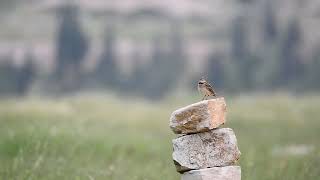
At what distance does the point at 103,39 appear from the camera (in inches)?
3469

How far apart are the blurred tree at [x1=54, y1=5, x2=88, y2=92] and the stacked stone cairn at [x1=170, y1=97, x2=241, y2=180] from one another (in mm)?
71052

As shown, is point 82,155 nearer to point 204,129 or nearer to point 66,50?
point 204,129

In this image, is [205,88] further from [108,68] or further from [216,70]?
[216,70]

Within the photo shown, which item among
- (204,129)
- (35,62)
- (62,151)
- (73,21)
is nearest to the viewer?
(204,129)

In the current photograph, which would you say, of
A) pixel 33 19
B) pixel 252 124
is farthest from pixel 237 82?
pixel 252 124

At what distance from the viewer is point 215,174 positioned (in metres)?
10.1

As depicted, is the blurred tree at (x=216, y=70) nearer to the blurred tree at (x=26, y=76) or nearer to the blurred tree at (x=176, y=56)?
the blurred tree at (x=176, y=56)

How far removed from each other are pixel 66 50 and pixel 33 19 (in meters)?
7.55

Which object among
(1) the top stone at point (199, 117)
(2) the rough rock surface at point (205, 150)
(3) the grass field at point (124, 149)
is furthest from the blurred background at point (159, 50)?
(1) the top stone at point (199, 117)

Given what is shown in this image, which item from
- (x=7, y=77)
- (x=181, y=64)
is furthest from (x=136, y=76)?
(x=7, y=77)

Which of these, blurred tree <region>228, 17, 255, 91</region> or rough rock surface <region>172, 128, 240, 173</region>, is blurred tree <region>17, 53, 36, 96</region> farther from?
rough rock surface <region>172, 128, 240, 173</region>

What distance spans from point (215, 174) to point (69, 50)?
74.2m

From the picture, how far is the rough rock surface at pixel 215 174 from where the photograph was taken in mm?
9961

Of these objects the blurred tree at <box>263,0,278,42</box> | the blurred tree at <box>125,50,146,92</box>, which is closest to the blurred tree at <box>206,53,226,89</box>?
the blurred tree at <box>263,0,278,42</box>
